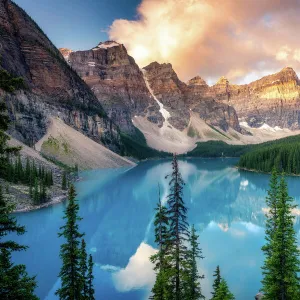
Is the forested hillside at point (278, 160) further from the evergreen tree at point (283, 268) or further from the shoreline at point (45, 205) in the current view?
the evergreen tree at point (283, 268)

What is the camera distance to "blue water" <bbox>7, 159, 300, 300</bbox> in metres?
23.8

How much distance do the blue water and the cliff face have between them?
48941mm

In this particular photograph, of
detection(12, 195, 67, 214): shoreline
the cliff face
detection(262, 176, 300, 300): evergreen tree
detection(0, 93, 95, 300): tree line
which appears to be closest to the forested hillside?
detection(12, 195, 67, 214): shoreline

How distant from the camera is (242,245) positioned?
32.3 meters

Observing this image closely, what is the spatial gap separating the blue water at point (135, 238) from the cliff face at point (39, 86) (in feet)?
161

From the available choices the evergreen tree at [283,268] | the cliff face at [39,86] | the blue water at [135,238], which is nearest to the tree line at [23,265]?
the blue water at [135,238]

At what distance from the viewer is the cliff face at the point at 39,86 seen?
4139 inches

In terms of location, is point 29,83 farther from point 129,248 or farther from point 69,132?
point 129,248

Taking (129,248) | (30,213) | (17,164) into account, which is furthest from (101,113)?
(129,248)

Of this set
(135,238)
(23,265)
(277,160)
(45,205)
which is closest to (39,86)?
(45,205)

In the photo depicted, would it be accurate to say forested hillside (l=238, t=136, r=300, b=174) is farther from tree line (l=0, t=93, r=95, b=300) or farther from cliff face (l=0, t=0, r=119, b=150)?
tree line (l=0, t=93, r=95, b=300)

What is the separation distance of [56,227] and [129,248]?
11004mm

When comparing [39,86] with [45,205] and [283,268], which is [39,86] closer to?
[45,205]

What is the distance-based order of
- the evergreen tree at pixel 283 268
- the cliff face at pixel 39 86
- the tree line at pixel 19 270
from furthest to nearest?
the cliff face at pixel 39 86, the evergreen tree at pixel 283 268, the tree line at pixel 19 270
